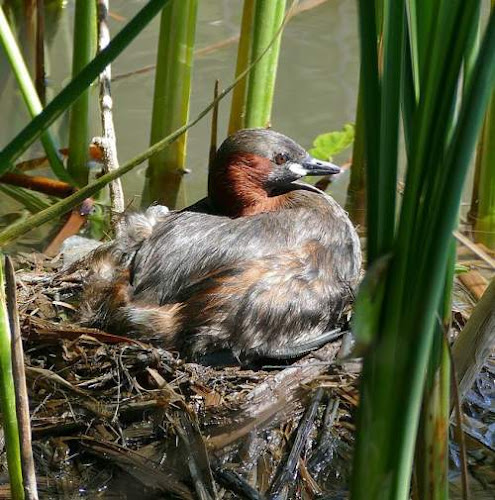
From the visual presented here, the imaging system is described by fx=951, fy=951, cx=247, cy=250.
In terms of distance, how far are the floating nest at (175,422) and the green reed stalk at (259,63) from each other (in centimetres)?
120

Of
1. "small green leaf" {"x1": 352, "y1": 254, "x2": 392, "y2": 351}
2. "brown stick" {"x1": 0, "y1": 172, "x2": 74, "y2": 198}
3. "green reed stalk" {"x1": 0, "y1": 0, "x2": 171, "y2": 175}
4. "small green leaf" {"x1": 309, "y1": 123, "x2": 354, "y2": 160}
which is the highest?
"green reed stalk" {"x1": 0, "y1": 0, "x2": 171, "y2": 175}

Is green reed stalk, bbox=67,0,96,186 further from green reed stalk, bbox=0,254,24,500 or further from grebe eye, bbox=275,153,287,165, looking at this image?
green reed stalk, bbox=0,254,24,500

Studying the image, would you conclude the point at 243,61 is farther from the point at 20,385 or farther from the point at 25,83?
the point at 20,385

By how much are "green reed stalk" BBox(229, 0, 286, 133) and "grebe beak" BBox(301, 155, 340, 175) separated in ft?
1.08

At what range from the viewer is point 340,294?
331cm

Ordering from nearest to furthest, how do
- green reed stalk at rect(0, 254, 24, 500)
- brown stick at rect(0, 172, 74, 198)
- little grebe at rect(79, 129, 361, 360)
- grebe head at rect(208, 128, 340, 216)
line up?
1. green reed stalk at rect(0, 254, 24, 500)
2. little grebe at rect(79, 129, 361, 360)
3. grebe head at rect(208, 128, 340, 216)
4. brown stick at rect(0, 172, 74, 198)

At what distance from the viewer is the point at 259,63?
12.4ft

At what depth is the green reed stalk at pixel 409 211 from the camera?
47.6 inches

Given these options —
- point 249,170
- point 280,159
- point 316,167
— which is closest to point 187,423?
point 249,170

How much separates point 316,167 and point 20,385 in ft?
7.57

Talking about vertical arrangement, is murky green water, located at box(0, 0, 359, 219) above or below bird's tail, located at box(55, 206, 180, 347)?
above

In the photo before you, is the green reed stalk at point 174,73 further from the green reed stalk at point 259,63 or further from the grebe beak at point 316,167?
the grebe beak at point 316,167

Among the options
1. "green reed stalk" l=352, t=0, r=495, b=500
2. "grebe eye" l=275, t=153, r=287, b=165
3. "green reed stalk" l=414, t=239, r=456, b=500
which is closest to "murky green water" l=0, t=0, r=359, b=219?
"grebe eye" l=275, t=153, r=287, b=165

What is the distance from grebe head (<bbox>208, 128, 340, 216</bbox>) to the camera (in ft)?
11.6
